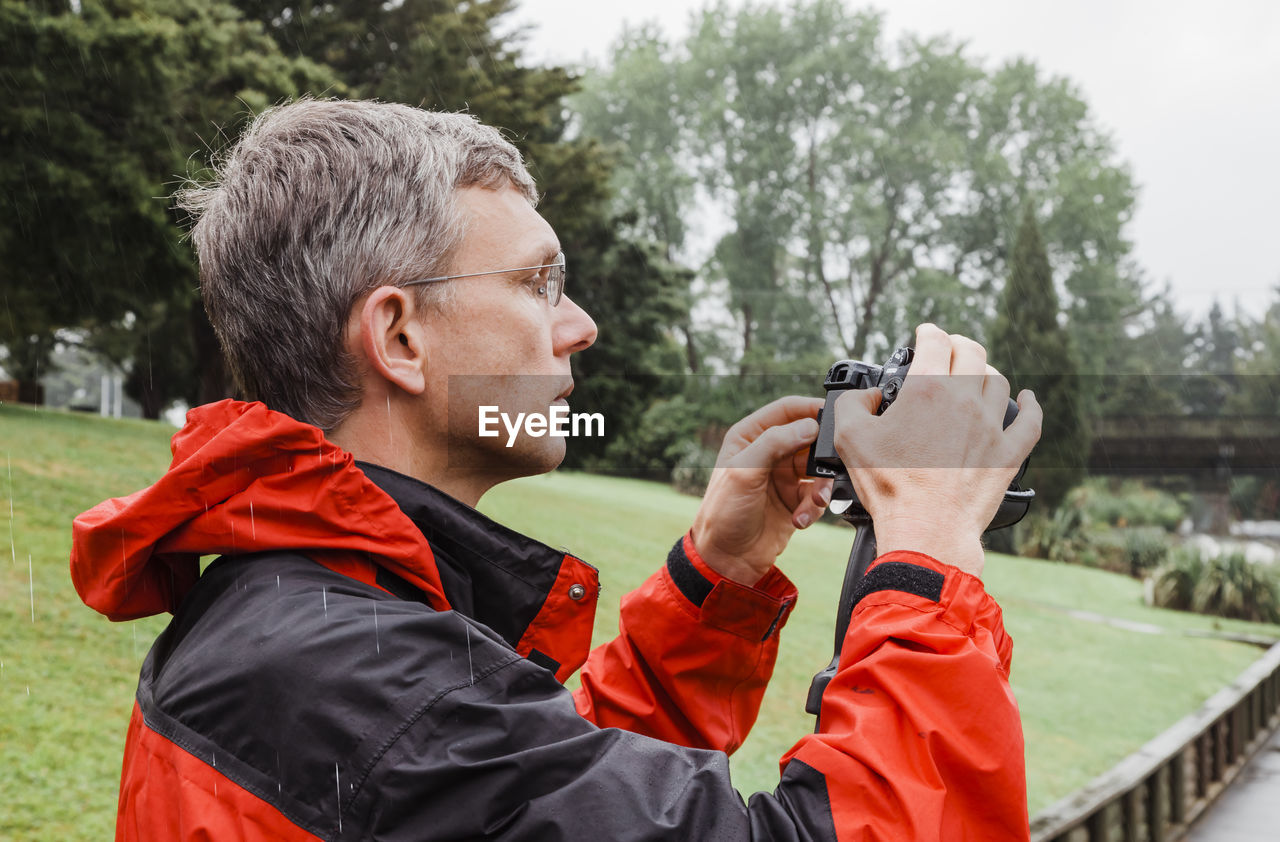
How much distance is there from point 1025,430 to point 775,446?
1.90ft

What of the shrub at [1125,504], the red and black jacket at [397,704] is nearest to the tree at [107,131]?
the red and black jacket at [397,704]

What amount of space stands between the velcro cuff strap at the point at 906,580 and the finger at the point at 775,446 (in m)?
0.59

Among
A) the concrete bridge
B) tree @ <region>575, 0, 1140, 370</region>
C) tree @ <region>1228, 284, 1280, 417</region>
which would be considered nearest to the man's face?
the concrete bridge

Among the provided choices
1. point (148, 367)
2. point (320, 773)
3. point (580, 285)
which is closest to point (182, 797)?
point (320, 773)

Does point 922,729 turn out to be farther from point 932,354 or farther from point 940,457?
point 932,354

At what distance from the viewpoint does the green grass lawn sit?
181 inches

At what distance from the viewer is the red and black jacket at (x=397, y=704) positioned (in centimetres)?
94

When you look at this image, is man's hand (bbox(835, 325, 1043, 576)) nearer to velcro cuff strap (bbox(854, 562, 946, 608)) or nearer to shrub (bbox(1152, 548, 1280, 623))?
velcro cuff strap (bbox(854, 562, 946, 608))

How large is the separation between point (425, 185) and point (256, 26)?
11217 millimetres

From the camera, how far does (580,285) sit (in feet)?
54.2

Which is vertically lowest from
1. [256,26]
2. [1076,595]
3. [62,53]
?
[1076,595]

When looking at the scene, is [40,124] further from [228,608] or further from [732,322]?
[732,322]

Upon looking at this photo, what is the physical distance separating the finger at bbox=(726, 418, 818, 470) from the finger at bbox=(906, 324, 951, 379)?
1.54 feet

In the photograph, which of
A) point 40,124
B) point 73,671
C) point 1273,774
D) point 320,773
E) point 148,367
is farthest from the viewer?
point 148,367
